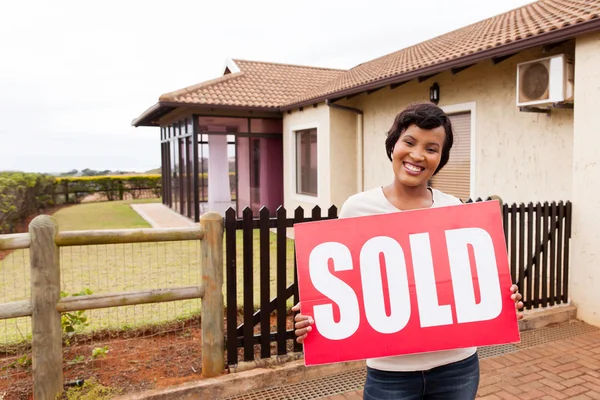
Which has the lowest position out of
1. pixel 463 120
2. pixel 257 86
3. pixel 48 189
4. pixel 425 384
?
pixel 425 384

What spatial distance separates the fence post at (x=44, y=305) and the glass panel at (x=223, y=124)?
10839mm

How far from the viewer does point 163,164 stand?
63.3 ft

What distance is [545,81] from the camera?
5770 mm

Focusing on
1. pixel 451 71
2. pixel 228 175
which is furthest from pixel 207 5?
pixel 451 71

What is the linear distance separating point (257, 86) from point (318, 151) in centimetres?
415

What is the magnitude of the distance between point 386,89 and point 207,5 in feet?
38.6

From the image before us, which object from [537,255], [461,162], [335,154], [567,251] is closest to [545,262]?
[537,255]

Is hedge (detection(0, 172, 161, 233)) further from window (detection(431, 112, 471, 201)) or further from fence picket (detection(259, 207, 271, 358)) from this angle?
window (detection(431, 112, 471, 201))

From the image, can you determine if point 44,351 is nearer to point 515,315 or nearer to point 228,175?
point 515,315

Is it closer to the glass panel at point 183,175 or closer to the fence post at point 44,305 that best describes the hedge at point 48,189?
the glass panel at point 183,175

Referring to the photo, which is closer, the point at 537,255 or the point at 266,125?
the point at 537,255

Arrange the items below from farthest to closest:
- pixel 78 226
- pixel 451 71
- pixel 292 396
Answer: pixel 78 226 < pixel 451 71 < pixel 292 396

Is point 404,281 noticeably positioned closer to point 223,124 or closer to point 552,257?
point 552,257

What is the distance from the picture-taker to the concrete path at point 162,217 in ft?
44.0
